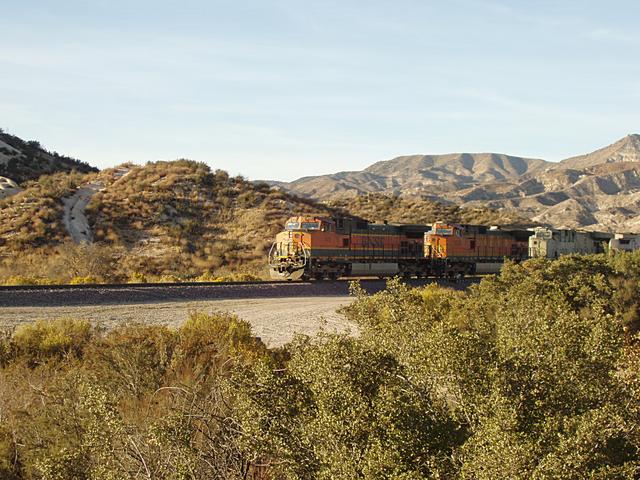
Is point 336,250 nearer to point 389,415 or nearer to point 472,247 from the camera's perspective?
point 472,247

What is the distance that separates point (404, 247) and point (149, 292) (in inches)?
622

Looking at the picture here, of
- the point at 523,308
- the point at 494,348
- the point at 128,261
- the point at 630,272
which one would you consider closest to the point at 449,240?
the point at 630,272

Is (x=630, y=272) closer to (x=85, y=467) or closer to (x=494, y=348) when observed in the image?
(x=494, y=348)

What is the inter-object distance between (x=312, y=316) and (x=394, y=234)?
14.4 metres

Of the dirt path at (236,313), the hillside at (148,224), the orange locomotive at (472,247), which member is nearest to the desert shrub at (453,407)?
the dirt path at (236,313)

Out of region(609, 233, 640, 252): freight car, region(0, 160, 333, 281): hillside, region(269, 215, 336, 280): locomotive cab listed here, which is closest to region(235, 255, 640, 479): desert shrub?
region(269, 215, 336, 280): locomotive cab

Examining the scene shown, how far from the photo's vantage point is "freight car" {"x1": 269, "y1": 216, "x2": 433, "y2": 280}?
28094 mm

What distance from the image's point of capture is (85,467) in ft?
23.4

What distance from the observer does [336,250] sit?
29.0 metres

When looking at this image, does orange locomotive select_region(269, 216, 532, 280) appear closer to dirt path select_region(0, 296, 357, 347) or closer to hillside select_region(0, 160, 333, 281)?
hillside select_region(0, 160, 333, 281)

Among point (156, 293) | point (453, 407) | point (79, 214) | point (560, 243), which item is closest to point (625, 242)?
point (560, 243)

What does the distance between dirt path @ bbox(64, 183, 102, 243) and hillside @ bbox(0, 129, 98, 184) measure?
35.8 feet

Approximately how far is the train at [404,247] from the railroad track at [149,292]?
2220 millimetres

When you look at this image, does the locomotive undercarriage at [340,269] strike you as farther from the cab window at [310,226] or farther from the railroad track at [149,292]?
the railroad track at [149,292]
